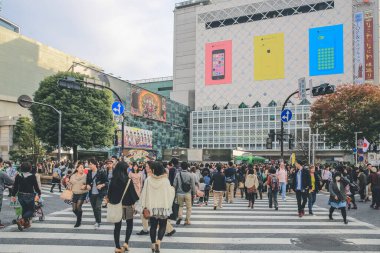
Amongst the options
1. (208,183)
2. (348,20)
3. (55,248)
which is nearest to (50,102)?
(208,183)

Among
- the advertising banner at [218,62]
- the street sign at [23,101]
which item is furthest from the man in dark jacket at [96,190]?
the advertising banner at [218,62]

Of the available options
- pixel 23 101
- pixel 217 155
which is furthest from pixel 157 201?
pixel 217 155

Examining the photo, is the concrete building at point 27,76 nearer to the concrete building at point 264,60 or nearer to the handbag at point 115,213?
the concrete building at point 264,60

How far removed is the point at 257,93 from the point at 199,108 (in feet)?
49.8

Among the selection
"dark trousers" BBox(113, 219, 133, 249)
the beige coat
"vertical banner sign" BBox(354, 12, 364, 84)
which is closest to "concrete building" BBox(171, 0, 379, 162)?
"vertical banner sign" BBox(354, 12, 364, 84)

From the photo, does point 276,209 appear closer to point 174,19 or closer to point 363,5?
point 363,5

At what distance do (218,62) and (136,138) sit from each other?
126 feet

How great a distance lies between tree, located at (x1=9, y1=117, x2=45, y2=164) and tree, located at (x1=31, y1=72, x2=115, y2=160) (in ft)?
18.4

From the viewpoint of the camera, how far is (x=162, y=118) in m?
70.0

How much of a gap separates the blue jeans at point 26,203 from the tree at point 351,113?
3263cm

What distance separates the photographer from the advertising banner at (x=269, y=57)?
79.2 meters

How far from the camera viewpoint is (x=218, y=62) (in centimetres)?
8619

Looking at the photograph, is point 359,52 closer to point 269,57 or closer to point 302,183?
point 269,57

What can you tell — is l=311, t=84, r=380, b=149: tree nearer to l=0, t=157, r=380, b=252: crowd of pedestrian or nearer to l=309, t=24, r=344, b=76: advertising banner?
l=0, t=157, r=380, b=252: crowd of pedestrian
